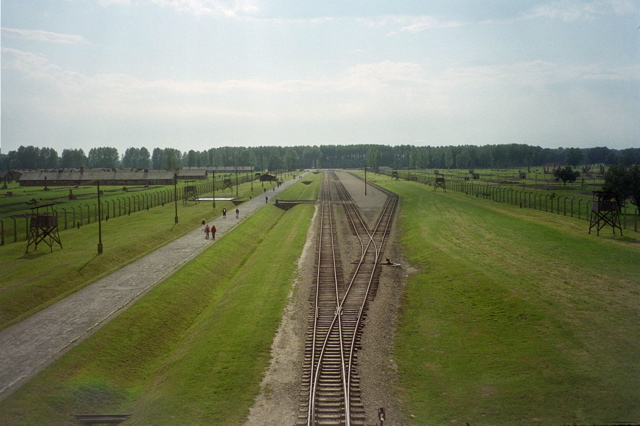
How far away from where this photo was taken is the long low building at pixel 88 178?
132500 mm

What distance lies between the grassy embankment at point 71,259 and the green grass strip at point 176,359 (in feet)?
22.0

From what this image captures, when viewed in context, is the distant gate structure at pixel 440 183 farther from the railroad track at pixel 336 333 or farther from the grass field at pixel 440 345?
the grass field at pixel 440 345

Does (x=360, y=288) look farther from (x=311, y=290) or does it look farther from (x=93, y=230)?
(x=93, y=230)

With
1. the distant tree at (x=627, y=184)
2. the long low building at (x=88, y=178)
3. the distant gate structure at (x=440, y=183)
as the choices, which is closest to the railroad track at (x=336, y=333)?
the distant tree at (x=627, y=184)

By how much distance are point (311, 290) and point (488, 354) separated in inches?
521

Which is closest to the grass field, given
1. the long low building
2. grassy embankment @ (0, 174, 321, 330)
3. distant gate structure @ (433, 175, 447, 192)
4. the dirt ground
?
the dirt ground

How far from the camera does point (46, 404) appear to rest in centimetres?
1761

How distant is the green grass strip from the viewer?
17.4 meters

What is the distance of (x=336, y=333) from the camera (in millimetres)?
23953

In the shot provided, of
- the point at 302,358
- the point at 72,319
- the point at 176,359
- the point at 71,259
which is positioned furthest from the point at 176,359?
the point at 71,259

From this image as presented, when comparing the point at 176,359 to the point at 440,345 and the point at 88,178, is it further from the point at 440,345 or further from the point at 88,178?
the point at 88,178

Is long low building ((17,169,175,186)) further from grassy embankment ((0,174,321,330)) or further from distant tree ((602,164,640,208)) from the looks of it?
distant tree ((602,164,640,208))

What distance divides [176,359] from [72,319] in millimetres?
7382

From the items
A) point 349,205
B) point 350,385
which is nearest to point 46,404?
point 350,385
